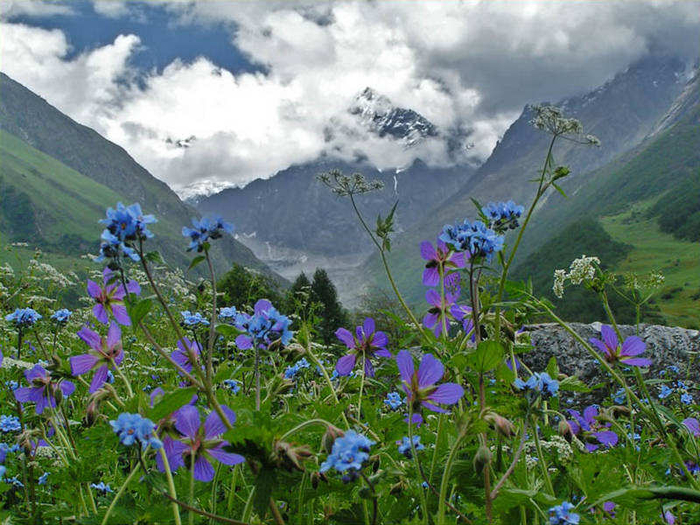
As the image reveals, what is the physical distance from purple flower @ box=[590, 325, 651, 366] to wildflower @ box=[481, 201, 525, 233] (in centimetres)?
84

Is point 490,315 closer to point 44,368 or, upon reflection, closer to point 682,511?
point 682,511

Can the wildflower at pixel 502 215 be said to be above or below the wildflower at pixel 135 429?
above

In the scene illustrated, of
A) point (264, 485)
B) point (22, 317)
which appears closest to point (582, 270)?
point (264, 485)

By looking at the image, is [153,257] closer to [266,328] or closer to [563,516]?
[266,328]

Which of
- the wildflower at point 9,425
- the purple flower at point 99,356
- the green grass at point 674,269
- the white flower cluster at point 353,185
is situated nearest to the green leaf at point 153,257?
the purple flower at point 99,356

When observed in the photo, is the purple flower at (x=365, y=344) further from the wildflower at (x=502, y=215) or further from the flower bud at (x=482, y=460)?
the flower bud at (x=482, y=460)

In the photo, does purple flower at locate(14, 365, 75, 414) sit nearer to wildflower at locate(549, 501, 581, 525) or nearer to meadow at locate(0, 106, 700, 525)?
meadow at locate(0, 106, 700, 525)

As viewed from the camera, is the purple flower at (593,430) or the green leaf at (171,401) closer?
the green leaf at (171,401)

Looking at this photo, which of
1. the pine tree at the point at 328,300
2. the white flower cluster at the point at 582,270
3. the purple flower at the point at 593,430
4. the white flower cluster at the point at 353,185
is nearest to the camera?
the purple flower at the point at 593,430

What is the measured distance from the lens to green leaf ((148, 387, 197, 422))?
1.57 m

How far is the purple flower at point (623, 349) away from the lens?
2.73 metres

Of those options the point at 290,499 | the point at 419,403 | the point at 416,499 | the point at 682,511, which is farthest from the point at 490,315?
the point at 682,511

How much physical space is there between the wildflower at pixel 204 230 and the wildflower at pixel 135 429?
612 millimetres

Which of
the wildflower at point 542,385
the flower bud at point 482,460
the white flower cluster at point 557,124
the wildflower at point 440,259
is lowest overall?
the flower bud at point 482,460
